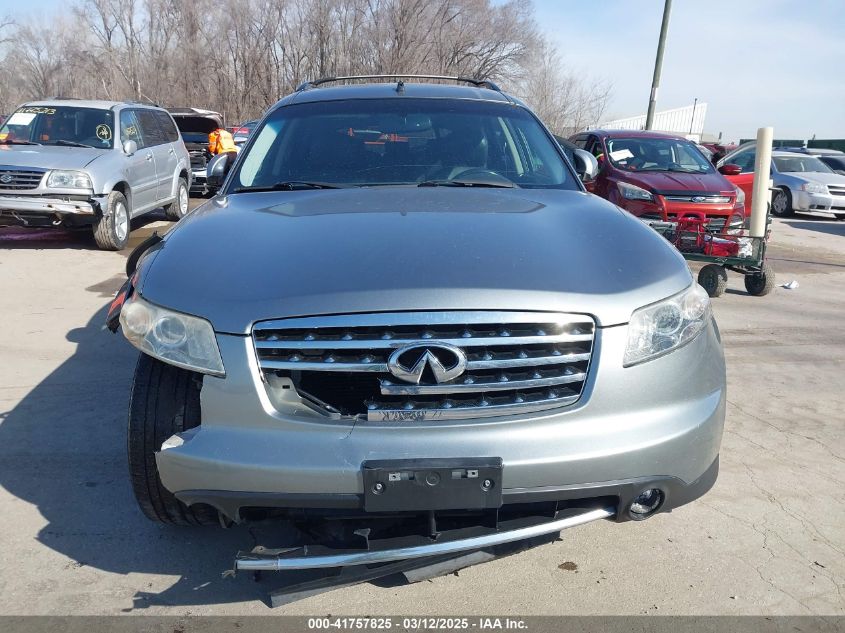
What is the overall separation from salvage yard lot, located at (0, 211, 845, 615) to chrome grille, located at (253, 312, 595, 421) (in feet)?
2.56

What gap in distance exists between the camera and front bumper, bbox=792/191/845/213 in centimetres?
1548

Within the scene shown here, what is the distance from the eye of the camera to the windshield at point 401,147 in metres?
3.51

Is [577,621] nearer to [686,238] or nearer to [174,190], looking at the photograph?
[686,238]

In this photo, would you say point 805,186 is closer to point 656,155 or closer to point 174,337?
point 656,155

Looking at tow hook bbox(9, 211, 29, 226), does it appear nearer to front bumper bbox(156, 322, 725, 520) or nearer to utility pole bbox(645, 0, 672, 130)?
front bumper bbox(156, 322, 725, 520)

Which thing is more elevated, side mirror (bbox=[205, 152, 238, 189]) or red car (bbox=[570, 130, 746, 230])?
side mirror (bbox=[205, 152, 238, 189])

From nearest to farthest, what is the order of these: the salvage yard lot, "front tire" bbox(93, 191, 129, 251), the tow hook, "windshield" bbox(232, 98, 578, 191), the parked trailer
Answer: the salvage yard lot, "windshield" bbox(232, 98, 578, 191), the parked trailer, the tow hook, "front tire" bbox(93, 191, 129, 251)

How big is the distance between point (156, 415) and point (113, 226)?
7391 millimetres

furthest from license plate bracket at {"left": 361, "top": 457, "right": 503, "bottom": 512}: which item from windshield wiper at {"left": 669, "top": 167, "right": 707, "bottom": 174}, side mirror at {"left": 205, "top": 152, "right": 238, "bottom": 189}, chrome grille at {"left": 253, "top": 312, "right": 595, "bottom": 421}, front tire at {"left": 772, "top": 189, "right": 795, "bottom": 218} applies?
front tire at {"left": 772, "top": 189, "right": 795, "bottom": 218}

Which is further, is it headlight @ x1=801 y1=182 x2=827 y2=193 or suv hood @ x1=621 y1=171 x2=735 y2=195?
headlight @ x1=801 y1=182 x2=827 y2=193

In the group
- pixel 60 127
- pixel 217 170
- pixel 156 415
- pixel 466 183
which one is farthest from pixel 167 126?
pixel 156 415

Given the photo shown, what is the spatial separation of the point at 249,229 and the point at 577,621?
1.79 metres

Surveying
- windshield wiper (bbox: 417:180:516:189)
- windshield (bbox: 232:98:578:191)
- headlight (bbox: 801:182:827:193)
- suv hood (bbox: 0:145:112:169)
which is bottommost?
headlight (bbox: 801:182:827:193)

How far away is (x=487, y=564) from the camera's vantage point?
2.75 meters
